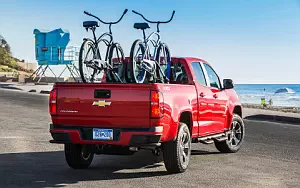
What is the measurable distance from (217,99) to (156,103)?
2.86 metres

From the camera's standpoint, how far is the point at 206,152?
11.1m

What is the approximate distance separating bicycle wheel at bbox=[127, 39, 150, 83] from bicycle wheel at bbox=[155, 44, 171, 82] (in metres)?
0.59

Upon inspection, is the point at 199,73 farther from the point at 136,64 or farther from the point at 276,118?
the point at 276,118

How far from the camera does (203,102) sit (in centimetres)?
943

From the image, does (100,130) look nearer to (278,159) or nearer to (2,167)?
(2,167)

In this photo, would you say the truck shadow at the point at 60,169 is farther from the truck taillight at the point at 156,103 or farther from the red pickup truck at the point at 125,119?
the truck taillight at the point at 156,103

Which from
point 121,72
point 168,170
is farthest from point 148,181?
point 121,72

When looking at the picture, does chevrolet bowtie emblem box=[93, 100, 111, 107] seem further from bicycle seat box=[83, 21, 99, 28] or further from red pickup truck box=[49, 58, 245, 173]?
Answer: bicycle seat box=[83, 21, 99, 28]

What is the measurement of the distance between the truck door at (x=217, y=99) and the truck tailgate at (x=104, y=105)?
2.63 metres

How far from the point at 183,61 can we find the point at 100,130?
2390 mm

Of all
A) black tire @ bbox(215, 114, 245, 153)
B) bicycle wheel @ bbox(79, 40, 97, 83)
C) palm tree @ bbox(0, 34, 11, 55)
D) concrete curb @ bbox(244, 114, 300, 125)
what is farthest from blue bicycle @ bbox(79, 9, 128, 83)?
palm tree @ bbox(0, 34, 11, 55)

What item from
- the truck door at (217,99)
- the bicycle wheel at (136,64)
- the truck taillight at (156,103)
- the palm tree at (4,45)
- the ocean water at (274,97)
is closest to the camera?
the truck taillight at (156,103)

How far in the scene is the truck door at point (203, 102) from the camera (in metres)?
9.34

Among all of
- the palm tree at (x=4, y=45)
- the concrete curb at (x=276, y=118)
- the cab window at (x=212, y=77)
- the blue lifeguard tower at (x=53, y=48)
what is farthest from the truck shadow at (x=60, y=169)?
the palm tree at (x=4, y=45)
